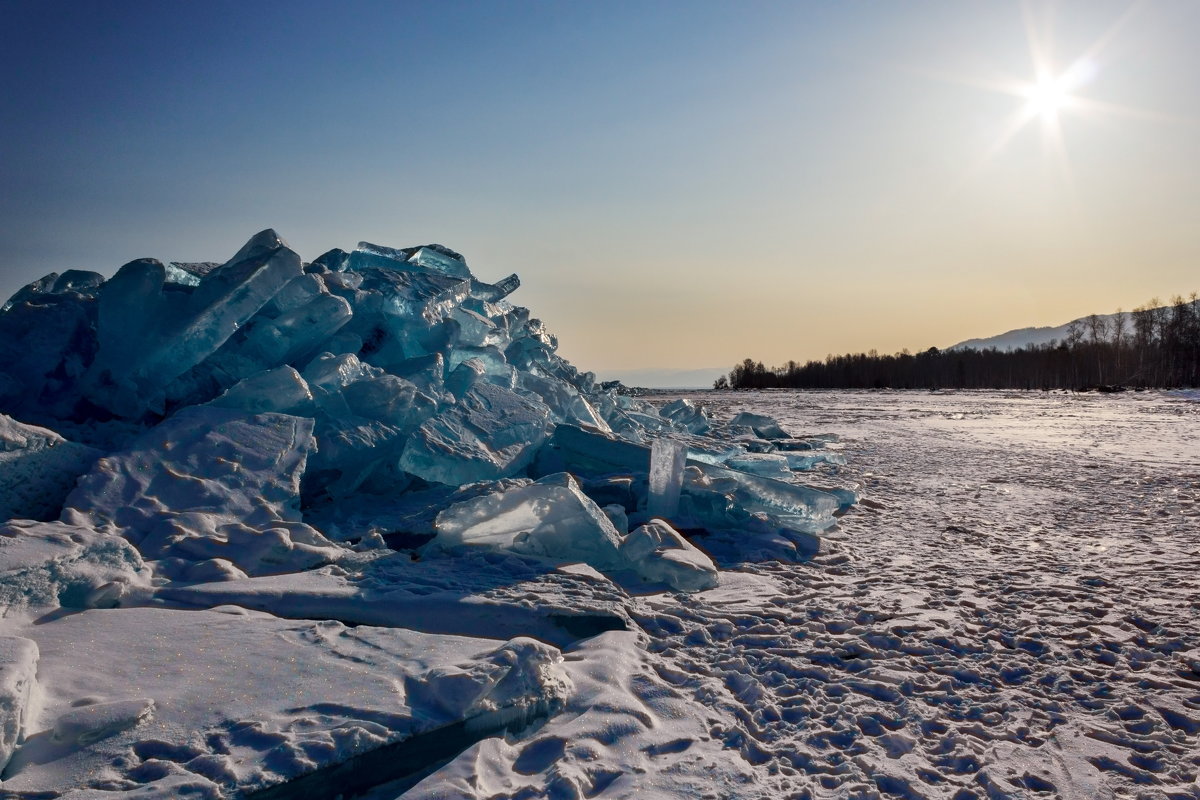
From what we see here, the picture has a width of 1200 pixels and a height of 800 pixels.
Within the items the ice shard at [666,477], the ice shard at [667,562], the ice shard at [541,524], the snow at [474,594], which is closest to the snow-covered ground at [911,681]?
the snow at [474,594]

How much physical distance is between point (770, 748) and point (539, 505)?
1.89 metres

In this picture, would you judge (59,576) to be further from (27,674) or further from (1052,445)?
(1052,445)

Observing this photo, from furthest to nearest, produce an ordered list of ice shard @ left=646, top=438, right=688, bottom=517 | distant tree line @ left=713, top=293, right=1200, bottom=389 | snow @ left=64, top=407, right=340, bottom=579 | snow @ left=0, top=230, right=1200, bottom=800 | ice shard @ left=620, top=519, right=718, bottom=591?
distant tree line @ left=713, top=293, right=1200, bottom=389, ice shard @ left=646, top=438, right=688, bottom=517, ice shard @ left=620, top=519, right=718, bottom=591, snow @ left=64, top=407, right=340, bottom=579, snow @ left=0, top=230, right=1200, bottom=800

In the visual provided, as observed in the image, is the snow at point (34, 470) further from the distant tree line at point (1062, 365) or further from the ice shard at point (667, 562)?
the distant tree line at point (1062, 365)

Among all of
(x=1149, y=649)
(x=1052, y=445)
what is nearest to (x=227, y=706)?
(x=1149, y=649)

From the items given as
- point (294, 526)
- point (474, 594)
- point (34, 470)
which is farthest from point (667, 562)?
point (34, 470)

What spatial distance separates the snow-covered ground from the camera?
1739 mm

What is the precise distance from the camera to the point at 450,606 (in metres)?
2.81

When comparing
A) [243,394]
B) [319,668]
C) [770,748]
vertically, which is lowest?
[770,748]

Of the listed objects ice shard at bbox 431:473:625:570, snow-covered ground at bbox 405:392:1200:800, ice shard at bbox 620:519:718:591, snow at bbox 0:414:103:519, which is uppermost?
snow at bbox 0:414:103:519

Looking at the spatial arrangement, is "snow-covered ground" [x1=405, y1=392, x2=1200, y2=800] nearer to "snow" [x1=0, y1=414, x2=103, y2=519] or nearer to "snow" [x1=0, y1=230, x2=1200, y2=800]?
"snow" [x1=0, y1=230, x2=1200, y2=800]

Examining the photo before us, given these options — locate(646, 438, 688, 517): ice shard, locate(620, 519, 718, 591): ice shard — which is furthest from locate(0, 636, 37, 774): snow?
locate(646, 438, 688, 517): ice shard

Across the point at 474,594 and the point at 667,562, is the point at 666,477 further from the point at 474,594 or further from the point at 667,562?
the point at 474,594

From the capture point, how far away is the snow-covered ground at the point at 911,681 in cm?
174
